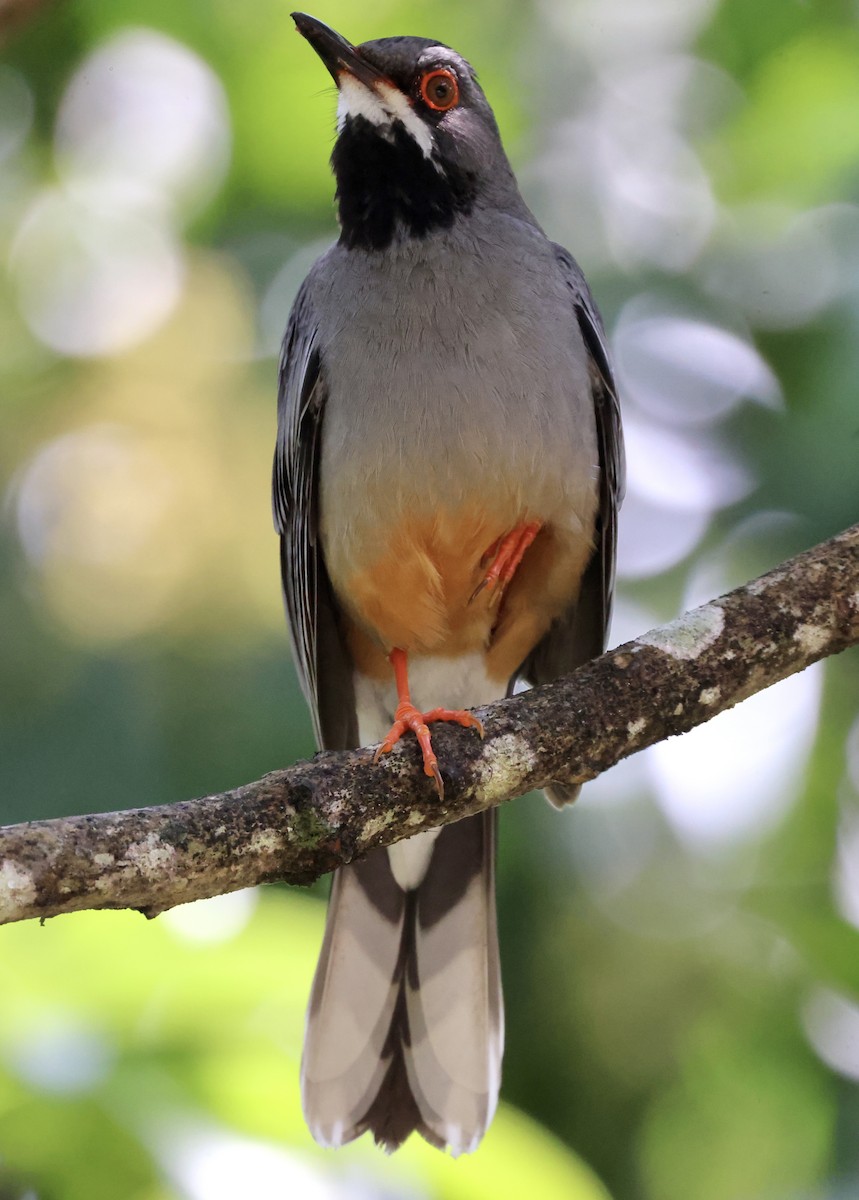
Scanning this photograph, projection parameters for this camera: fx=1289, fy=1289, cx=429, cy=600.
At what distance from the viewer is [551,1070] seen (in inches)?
224

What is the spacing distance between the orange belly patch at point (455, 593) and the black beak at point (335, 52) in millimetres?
1434

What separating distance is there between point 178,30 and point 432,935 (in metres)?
4.76

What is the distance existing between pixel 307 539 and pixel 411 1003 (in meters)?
1.51

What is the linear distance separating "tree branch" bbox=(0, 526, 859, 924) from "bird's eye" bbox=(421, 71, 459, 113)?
75.3 inches

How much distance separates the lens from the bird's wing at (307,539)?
4105 mm

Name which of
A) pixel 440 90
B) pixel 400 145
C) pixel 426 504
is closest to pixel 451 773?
pixel 426 504

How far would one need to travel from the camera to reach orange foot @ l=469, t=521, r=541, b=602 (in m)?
3.90

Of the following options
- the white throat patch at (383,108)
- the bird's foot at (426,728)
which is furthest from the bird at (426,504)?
the bird's foot at (426,728)

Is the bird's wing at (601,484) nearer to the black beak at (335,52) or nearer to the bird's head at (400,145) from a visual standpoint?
the bird's head at (400,145)

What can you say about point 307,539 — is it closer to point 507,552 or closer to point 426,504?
point 426,504

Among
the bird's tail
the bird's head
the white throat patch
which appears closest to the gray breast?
the bird's head

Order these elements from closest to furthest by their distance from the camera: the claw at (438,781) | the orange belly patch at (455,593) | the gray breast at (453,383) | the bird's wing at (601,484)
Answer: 1. the claw at (438,781)
2. the gray breast at (453,383)
3. the orange belly patch at (455,593)
4. the bird's wing at (601,484)

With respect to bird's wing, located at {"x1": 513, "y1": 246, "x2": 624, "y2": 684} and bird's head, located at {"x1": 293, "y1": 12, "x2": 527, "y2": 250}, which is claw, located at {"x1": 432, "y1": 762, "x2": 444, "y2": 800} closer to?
bird's wing, located at {"x1": 513, "y1": 246, "x2": 624, "y2": 684}

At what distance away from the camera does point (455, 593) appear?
13.3 ft
